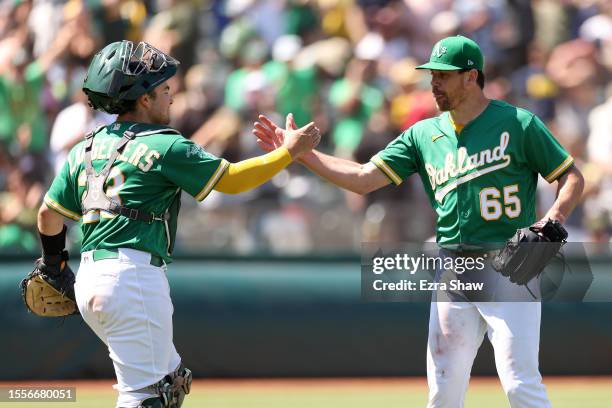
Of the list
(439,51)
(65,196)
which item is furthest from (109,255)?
(439,51)

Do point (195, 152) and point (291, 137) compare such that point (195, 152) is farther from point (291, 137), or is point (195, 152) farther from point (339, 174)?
point (339, 174)

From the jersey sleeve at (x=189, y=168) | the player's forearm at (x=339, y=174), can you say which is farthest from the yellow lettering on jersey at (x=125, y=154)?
the player's forearm at (x=339, y=174)

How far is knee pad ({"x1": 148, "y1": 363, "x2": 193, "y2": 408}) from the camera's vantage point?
4.95 meters

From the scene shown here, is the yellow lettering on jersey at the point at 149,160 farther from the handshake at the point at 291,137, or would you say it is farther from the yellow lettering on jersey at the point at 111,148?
the handshake at the point at 291,137

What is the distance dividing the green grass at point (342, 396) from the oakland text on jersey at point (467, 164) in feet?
10.2

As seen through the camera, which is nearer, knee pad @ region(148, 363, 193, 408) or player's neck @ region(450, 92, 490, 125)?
knee pad @ region(148, 363, 193, 408)

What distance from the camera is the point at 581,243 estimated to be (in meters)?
9.85

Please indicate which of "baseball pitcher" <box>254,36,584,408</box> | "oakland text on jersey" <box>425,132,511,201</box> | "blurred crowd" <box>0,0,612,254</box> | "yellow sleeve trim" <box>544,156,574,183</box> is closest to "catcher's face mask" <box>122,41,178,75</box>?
"baseball pitcher" <box>254,36,584,408</box>

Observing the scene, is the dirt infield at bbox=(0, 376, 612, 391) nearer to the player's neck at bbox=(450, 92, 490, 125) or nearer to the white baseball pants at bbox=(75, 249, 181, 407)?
the player's neck at bbox=(450, 92, 490, 125)

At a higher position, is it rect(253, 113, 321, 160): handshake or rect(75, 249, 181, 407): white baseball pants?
rect(253, 113, 321, 160): handshake

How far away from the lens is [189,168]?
198 inches

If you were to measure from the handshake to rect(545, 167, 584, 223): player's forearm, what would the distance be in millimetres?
1228

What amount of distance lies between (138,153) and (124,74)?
1.22 feet

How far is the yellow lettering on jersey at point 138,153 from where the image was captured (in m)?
4.99
